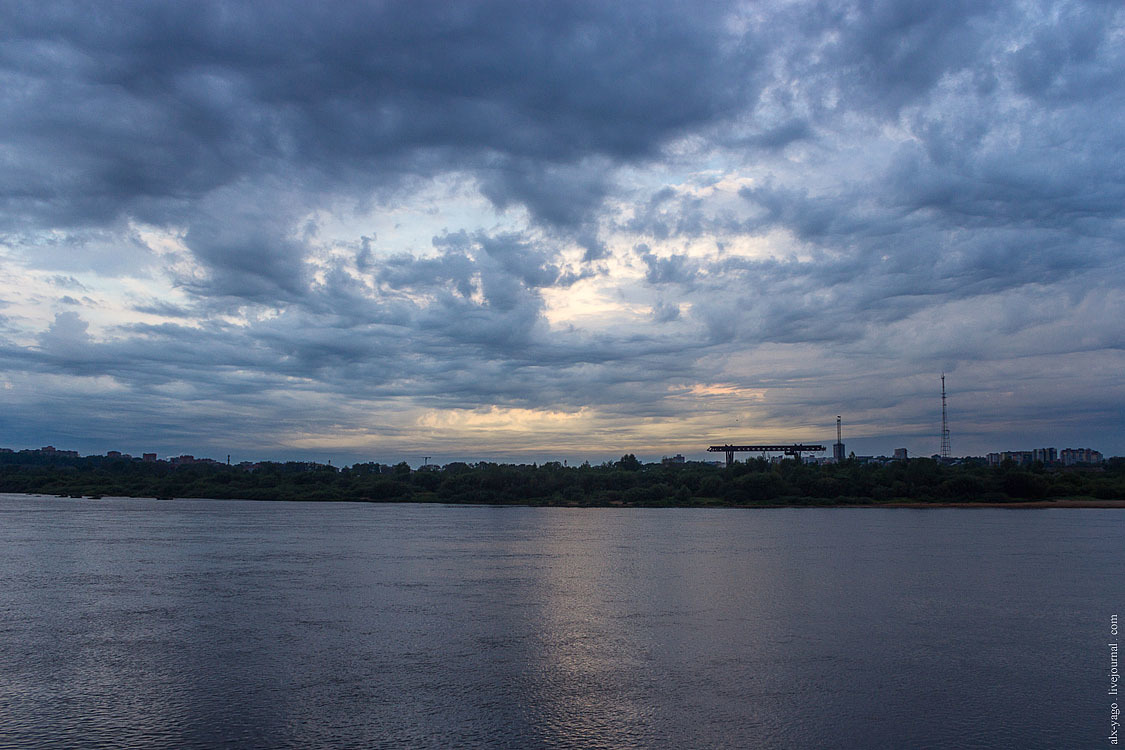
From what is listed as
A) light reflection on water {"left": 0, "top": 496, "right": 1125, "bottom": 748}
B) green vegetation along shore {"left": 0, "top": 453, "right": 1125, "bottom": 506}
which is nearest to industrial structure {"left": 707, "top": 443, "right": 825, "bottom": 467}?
green vegetation along shore {"left": 0, "top": 453, "right": 1125, "bottom": 506}

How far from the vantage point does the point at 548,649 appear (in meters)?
18.9

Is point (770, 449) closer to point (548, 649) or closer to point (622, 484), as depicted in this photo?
point (622, 484)

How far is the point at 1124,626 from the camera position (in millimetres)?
23000

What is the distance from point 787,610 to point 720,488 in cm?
8864

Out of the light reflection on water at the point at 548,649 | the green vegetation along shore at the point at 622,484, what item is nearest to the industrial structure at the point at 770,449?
the green vegetation along shore at the point at 622,484

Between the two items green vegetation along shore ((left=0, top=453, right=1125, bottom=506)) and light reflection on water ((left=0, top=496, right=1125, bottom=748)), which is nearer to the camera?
light reflection on water ((left=0, top=496, right=1125, bottom=748))

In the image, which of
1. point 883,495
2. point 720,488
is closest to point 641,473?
point 720,488

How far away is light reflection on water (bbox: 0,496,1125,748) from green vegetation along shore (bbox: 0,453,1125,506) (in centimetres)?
6753

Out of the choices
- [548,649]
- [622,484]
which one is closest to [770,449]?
[622,484]

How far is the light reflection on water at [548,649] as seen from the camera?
43.9ft

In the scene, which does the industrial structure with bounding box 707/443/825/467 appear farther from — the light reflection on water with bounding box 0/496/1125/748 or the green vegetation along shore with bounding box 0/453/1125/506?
the light reflection on water with bounding box 0/496/1125/748

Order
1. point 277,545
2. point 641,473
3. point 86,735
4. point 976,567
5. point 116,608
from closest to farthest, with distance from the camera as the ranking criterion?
point 86,735 < point 116,608 < point 976,567 < point 277,545 < point 641,473

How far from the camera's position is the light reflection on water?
13375 millimetres

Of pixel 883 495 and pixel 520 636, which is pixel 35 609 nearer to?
pixel 520 636
